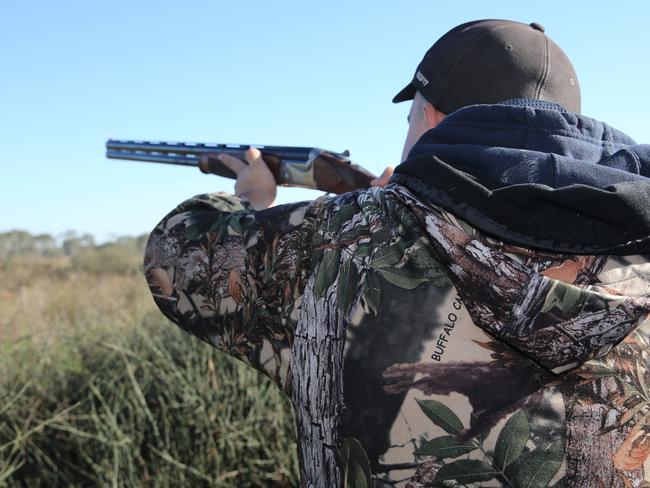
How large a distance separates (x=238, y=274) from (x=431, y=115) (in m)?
0.72

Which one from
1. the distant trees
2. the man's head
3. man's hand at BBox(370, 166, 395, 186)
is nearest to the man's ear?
the man's head

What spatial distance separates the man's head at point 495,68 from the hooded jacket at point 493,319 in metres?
0.30

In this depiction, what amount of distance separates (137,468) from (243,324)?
3.10 meters

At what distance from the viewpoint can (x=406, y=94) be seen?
217 centimetres

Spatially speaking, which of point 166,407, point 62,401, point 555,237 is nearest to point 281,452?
point 166,407

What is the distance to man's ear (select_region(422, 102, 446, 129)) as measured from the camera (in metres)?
1.88

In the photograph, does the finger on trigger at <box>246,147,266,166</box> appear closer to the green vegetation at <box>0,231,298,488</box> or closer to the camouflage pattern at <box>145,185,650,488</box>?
the camouflage pattern at <box>145,185,650,488</box>

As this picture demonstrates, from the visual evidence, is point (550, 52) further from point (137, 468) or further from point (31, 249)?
point (31, 249)

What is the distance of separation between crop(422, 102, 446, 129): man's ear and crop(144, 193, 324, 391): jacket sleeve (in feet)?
1.49

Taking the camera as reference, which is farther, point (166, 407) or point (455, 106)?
point (166, 407)

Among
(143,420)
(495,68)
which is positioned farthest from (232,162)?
(143,420)

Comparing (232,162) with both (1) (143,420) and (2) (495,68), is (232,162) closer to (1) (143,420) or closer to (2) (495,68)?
(2) (495,68)

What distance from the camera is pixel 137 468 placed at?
436cm

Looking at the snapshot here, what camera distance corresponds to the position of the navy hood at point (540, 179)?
4.22 feet
